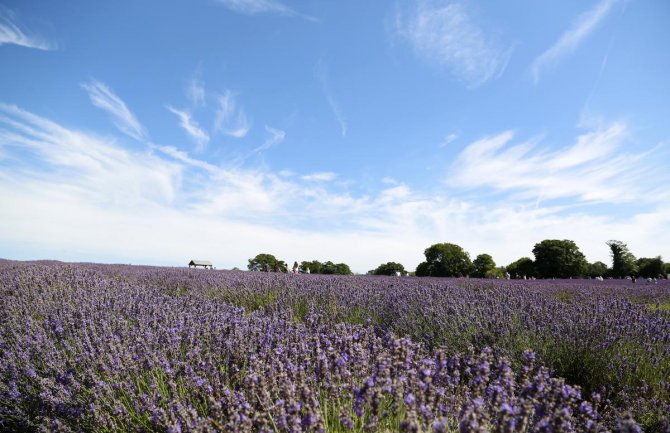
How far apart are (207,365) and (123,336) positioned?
112cm

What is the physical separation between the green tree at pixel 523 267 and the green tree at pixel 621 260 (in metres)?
11.1

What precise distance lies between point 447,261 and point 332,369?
31.1 metres

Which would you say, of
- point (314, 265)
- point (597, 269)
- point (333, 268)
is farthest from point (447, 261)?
point (597, 269)

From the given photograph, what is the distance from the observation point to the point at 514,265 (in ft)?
117

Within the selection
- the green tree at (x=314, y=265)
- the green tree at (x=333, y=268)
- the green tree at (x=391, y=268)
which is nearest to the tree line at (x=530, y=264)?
the green tree at (x=391, y=268)

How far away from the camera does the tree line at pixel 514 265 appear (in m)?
30.2

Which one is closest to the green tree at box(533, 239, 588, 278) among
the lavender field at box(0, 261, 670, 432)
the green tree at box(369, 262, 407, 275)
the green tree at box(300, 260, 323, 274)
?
the green tree at box(369, 262, 407, 275)

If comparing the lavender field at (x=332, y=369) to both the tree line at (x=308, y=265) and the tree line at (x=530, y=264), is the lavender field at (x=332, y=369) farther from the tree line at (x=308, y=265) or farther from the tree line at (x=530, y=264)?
the tree line at (x=308, y=265)

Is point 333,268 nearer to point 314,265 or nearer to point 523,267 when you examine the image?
point 314,265

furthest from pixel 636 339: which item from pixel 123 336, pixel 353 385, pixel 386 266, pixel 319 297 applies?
pixel 386 266

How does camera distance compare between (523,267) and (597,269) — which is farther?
(597,269)

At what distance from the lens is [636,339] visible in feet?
11.2

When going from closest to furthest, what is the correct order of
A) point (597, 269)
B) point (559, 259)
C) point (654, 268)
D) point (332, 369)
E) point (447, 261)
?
1. point (332, 369)
2. point (559, 259)
3. point (447, 261)
4. point (654, 268)
5. point (597, 269)

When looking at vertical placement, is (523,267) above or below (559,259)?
below
